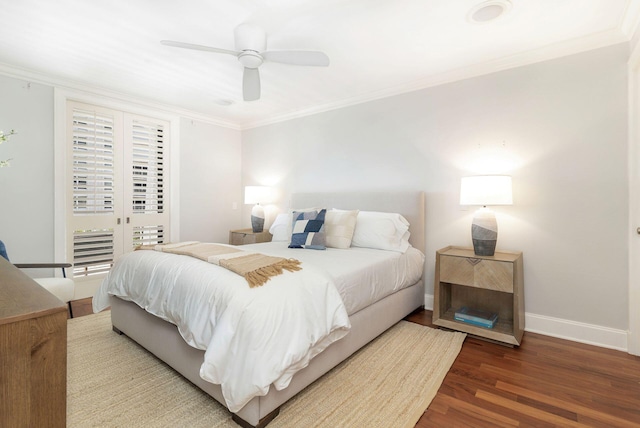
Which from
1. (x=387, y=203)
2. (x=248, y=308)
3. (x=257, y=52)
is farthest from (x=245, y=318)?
(x=387, y=203)

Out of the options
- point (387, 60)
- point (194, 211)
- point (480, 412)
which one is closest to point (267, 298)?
point (480, 412)

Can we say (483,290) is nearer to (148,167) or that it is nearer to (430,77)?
(430,77)

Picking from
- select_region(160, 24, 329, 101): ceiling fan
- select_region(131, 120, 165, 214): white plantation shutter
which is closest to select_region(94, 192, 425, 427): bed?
select_region(160, 24, 329, 101): ceiling fan

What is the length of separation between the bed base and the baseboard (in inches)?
43.7

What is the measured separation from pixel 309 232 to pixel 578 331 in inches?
95.9

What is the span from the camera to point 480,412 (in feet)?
5.57

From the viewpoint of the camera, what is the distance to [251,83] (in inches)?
103

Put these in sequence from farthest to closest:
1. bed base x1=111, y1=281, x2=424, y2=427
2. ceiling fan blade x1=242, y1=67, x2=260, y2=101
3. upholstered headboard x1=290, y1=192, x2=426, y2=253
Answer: upholstered headboard x1=290, y1=192, x2=426, y2=253, ceiling fan blade x1=242, y1=67, x2=260, y2=101, bed base x1=111, y1=281, x2=424, y2=427

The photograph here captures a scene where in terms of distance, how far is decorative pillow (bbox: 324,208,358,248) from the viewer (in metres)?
3.10

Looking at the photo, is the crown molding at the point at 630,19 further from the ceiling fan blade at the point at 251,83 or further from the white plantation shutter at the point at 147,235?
the white plantation shutter at the point at 147,235

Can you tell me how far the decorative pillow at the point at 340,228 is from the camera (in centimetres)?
310

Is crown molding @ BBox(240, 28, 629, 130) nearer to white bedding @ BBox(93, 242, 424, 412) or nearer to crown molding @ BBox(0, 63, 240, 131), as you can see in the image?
crown molding @ BBox(0, 63, 240, 131)

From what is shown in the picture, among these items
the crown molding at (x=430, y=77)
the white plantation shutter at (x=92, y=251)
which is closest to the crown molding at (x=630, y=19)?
the crown molding at (x=430, y=77)

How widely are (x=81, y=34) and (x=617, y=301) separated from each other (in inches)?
186
